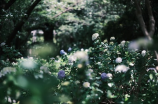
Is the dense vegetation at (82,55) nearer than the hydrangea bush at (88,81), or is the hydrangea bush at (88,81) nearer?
the hydrangea bush at (88,81)

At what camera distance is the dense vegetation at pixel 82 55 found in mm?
1221

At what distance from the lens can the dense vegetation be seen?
48.1 inches

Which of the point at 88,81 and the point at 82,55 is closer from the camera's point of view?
the point at 82,55

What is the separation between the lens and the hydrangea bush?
42.6 inches

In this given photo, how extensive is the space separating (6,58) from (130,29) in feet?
22.2

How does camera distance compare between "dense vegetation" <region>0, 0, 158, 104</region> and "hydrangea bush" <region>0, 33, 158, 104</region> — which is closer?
"hydrangea bush" <region>0, 33, 158, 104</region>

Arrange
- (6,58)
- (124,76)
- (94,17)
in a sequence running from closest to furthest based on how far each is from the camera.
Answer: (124,76) < (6,58) < (94,17)

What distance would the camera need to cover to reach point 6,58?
4414mm

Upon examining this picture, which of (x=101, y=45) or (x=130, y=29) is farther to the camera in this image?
(x=130, y=29)

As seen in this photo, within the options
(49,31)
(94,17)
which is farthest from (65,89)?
(49,31)

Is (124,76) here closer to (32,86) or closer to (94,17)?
(32,86)

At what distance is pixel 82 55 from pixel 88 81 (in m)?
0.79

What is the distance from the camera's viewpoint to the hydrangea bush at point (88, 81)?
108 cm

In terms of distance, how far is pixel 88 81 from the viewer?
2104 millimetres
